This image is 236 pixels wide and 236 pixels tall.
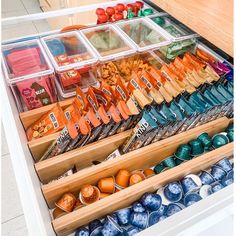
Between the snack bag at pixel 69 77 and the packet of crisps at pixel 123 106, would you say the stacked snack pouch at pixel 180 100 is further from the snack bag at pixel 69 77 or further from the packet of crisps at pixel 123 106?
the snack bag at pixel 69 77

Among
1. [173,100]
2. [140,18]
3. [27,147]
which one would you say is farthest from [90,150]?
[140,18]

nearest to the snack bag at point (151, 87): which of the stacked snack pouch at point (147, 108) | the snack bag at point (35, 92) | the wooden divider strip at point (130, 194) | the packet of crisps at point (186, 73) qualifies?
the stacked snack pouch at point (147, 108)

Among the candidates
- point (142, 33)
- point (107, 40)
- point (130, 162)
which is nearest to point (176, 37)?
point (142, 33)

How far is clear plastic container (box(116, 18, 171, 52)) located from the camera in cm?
104

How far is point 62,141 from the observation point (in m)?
0.79

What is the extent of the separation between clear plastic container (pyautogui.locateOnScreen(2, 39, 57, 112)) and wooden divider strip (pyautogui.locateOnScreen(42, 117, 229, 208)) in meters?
0.32

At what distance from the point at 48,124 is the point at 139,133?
0.29m

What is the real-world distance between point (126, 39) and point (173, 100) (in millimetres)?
333

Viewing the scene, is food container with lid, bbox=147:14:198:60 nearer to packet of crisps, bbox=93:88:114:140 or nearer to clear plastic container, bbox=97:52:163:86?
clear plastic container, bbox=97:52:163:86

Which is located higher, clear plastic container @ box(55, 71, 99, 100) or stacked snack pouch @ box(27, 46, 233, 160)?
clear plastic container @ box(55, 71, 99, 100)

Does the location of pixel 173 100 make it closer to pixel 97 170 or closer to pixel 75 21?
pixel 97 170

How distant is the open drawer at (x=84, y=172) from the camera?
22.4 inches

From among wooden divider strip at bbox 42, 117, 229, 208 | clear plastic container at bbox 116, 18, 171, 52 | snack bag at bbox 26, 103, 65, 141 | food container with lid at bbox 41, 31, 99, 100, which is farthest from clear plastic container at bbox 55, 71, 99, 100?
wooden divider strip at bbox 42, 117, 229, 208

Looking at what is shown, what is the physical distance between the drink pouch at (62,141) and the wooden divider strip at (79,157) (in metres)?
0.02
